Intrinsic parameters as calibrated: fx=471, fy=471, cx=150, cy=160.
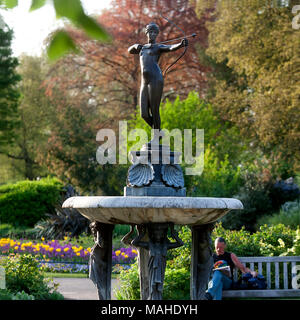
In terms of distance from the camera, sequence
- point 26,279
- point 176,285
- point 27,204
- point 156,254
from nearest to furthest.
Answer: point 156,254 → point 176,285 → point 26,279 → point 27,204

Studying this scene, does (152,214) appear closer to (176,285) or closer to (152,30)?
(152,30)

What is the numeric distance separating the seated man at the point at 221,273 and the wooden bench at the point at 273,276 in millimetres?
183

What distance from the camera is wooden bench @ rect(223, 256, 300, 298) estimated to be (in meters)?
6.89

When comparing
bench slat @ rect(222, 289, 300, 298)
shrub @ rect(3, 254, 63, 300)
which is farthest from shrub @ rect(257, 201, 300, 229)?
shrub @ rect(3, 254, 63, 300)

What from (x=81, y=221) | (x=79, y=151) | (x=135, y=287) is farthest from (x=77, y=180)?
(x=135, y=287)

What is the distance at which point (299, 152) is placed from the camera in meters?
16.1

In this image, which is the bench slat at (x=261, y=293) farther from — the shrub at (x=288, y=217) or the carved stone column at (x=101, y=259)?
the shrub at (x=288, y=217)

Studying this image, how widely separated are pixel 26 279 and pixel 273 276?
159 inches

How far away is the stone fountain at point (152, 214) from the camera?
467 cm

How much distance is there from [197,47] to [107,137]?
20.7 ft

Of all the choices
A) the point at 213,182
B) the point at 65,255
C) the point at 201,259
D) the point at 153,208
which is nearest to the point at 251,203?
the point at 213,182

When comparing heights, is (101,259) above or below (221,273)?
above

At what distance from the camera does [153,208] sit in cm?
449

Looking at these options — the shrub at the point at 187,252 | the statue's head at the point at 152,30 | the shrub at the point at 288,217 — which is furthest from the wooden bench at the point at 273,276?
the shrub at the point at 288,217
